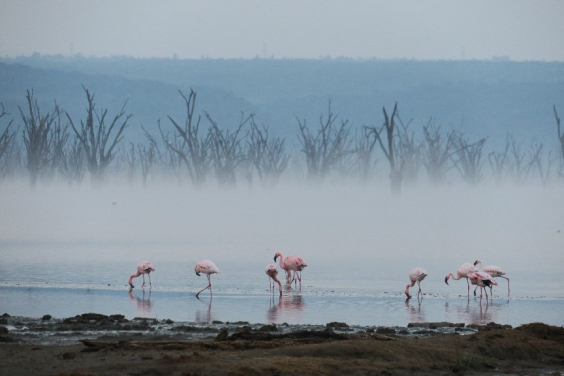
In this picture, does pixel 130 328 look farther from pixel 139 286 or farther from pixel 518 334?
pixel 139 286

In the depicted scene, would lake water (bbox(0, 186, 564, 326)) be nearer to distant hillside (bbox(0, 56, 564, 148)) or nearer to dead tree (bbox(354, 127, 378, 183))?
dead tree (bbox(354, 127, 378, 183))

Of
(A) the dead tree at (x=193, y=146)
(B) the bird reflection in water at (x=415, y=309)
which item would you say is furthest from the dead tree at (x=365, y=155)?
(B) the bird reflection in water at (x=415, y=309)

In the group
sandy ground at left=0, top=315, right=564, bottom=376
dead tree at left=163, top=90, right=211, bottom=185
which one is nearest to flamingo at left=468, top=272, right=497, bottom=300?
sandy ground at left=0, top=315, right=564, bottom=376

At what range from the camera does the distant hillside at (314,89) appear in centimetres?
14775

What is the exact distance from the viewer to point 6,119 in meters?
137

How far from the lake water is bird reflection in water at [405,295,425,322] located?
0.12 ft

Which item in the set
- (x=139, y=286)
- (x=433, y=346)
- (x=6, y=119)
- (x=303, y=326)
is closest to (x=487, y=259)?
(x=139, y=286)

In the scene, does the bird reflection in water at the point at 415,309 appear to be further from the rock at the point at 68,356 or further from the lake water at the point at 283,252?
the rock at the point at 68,356

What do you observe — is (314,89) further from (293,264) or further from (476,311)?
(476,311)

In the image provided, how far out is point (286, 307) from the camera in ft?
40.1

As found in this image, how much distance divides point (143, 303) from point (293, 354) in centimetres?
533

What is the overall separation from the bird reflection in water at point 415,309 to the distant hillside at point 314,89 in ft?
401

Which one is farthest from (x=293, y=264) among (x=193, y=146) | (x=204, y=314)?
(x=193, y=146)

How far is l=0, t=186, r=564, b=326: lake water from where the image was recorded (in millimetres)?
12031
